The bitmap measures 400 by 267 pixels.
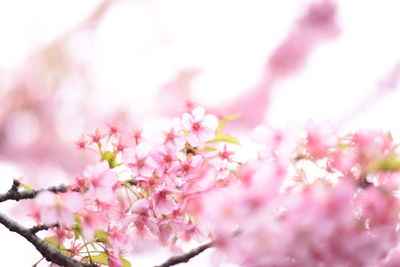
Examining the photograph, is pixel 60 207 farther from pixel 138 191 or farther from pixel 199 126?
pixel 199 126

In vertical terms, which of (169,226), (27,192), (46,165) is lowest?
(169,226)

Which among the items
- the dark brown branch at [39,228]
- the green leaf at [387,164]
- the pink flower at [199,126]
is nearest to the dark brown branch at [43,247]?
the dark brown branch at [39,228]

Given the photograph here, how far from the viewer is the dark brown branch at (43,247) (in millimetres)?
902

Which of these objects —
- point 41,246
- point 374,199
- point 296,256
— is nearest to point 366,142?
point 374,199

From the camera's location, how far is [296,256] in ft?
2.28

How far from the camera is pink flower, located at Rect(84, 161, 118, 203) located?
2.94ft

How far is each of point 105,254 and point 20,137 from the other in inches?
109

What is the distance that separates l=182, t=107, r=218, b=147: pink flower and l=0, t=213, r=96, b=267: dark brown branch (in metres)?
0.24

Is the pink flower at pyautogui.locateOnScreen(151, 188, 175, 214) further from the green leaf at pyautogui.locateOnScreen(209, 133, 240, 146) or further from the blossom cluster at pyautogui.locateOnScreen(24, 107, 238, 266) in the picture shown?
the green leaf at pyautogui.locateOnScreen(209, 133, 240, 146)

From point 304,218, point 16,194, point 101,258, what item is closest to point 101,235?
point 101,258

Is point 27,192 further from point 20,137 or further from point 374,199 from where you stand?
point 20,137

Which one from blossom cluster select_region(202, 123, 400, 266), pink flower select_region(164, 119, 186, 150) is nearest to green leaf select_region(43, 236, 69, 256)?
pink flower select_region(164, 119, 186, 150)

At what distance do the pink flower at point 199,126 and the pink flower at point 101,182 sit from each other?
0.15 meters

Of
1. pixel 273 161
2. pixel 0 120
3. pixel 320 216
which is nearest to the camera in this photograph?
Answer: pixel 320 216
